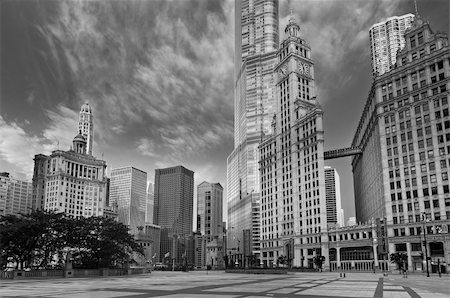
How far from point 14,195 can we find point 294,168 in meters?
105

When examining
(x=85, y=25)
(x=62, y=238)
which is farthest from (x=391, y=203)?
(x=85, y=25)

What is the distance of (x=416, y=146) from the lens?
116438mm

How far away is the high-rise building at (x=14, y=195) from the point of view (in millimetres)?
128475

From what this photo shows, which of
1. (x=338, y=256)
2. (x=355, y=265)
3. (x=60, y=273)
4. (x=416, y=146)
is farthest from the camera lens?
(x=338, y=256)

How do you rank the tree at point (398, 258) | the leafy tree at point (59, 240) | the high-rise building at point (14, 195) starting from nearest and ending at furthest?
the leafy tree at point (59, 240)
the tree at point (398, 258)
the high-rise building at point (14, 195)

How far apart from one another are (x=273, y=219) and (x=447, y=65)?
8849cm

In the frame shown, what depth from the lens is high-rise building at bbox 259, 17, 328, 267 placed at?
148m

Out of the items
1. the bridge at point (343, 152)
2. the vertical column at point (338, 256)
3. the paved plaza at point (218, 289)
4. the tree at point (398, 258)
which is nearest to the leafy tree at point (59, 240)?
the paved plaza at point (218, 289)

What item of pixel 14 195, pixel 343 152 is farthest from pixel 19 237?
pixel 343 152

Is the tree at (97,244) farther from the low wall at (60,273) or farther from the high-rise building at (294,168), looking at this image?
Result: the high-rise building at (294,168)

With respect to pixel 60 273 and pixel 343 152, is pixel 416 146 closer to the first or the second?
pixel 343 152

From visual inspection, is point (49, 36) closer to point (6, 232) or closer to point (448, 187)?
point (6, 232)

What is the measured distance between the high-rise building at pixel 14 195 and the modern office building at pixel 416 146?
113 m

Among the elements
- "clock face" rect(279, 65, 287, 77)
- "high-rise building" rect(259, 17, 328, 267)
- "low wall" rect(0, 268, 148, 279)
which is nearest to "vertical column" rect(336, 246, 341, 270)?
"high-rise building" rect(259, 17, 328, 267)
